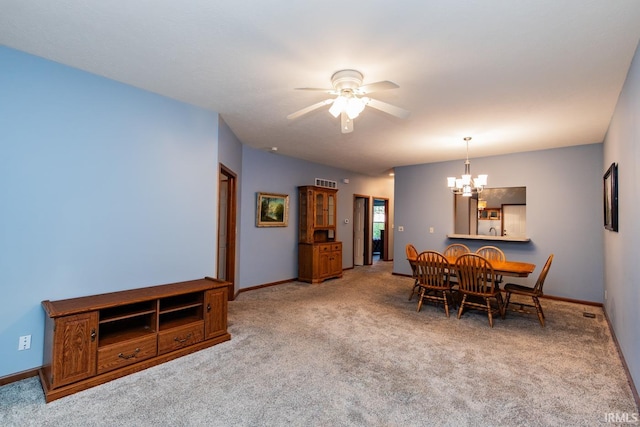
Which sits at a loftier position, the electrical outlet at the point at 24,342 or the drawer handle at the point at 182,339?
the electrical outlet at the point at 24,342

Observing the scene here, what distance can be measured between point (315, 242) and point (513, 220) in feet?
14.0

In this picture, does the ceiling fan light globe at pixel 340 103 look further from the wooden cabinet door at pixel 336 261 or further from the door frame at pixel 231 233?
the wooden cabinet door at pixel 336 261

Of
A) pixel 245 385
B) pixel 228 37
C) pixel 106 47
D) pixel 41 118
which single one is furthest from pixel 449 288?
pixel 41 118

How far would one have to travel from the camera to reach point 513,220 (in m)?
6.55

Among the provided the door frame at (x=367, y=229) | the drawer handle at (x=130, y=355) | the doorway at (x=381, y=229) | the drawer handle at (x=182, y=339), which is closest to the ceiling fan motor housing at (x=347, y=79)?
the drawer handle at (x=182, y=339)

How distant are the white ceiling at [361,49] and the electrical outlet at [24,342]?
2134 millimetres

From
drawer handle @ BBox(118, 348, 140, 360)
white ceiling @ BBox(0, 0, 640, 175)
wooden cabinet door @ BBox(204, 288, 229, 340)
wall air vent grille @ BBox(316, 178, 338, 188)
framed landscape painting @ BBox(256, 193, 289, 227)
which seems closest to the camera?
white ceiling @ BBox(0, 0, 640, 175)

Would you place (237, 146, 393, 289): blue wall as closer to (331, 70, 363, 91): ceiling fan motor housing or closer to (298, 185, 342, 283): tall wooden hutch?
(298, 185, 342, 283): tall wooden hutch

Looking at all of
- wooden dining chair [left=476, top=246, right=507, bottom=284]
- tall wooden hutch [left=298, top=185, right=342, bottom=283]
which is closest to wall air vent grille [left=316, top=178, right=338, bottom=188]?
tall wooden hutch [left=298, top=185, right=342, bottom=283]

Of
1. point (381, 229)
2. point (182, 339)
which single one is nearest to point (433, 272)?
point (182, 339)

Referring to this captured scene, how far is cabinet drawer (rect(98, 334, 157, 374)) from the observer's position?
7.55 feet

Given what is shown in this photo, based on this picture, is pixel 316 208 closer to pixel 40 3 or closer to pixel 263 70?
pixel 263 70

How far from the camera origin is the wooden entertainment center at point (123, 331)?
6.98 ft

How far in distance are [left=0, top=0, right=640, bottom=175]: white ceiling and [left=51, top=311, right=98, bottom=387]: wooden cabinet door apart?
196 cm
